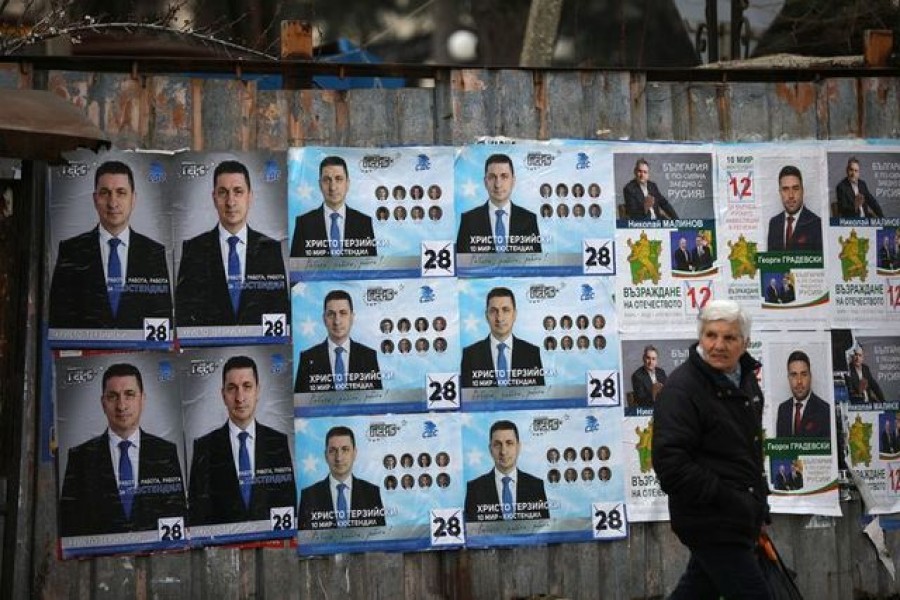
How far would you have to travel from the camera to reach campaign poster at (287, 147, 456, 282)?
325 inches

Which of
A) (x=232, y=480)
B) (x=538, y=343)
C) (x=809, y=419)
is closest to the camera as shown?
(x=232, y=480)

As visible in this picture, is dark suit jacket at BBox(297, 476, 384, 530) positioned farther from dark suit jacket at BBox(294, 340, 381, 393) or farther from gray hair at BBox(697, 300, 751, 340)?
gray hair at BBox(697, 300, 751, 340)

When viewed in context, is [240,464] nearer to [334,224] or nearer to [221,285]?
[221,285]

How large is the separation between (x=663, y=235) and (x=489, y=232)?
113 centimetres

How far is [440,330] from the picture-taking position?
27.4 feet

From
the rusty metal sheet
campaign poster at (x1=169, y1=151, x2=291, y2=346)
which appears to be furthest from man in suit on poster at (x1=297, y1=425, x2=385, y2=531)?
the rusty metal sheet

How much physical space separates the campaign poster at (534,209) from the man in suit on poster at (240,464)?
150cm

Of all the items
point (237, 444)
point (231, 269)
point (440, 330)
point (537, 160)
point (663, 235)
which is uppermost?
point (537, 160)

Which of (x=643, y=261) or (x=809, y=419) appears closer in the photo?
(x=643, y=261)

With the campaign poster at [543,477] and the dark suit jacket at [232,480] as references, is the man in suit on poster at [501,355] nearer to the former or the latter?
the campaign poster at [543,477]

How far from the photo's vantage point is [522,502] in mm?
8383

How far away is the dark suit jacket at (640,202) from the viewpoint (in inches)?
340

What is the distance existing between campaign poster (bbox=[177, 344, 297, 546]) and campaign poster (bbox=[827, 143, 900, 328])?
11.9 feet

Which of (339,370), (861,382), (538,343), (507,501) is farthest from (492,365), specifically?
(861,382)
